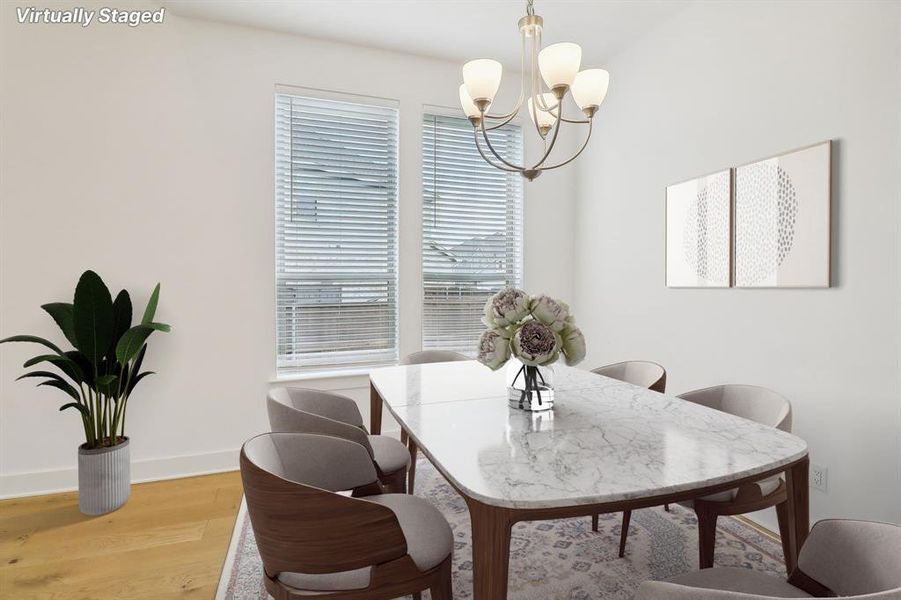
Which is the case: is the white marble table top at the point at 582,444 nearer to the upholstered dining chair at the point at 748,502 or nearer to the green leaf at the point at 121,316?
the upholstered dining chair at the point at 748,502

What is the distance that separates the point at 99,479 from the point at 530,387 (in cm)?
245

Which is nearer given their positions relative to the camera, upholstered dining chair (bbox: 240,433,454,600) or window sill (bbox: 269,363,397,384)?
upholstered dining chair (bbox: 240,433,454,600)

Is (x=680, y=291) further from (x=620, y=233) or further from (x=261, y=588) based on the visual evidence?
(x=261, y=588)

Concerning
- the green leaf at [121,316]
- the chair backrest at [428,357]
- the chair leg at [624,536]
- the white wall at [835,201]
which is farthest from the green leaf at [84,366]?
the white wall at [835,201]

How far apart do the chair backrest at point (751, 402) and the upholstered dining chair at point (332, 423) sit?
1260mm

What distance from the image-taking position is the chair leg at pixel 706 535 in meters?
1.65

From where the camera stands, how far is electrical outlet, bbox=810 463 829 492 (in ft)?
7.22

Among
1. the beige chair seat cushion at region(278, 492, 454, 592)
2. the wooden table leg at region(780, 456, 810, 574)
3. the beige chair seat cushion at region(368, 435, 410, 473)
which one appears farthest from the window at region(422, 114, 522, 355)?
the wooden table leg at region(780, 456, 810, 574)

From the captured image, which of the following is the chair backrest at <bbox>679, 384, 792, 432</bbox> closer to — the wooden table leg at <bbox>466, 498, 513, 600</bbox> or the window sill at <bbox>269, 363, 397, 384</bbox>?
the wooden table leg at <bbox>466, 498, 513, 600</bbox>

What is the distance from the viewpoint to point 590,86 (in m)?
1.90

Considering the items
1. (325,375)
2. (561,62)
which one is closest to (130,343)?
(325,375)

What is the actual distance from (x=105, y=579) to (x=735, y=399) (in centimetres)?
280

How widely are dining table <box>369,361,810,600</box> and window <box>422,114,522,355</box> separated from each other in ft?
6.04

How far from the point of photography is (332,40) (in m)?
3.36
